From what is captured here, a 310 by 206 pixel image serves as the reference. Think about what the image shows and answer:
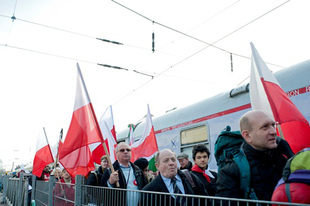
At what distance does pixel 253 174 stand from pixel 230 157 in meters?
0.26

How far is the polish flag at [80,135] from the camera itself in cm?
461

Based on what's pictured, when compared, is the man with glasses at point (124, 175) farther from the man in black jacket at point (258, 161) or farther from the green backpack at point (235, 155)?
the man in black jacket at point (258, 161)

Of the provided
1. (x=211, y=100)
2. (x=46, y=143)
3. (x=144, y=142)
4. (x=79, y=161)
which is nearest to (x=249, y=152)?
(x=79, y=161)

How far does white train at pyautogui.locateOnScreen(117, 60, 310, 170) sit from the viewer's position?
487 cm

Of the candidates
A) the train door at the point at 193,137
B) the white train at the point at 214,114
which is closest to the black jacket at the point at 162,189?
the white train at the point at 214,114

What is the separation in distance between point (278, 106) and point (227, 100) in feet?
7.63

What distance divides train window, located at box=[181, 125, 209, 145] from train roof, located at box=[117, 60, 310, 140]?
0.28 metres

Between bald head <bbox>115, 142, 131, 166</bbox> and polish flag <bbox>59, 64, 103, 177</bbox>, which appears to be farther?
polish flag <bbox>59, 64, 103, 177</bbox>

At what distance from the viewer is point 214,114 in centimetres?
636

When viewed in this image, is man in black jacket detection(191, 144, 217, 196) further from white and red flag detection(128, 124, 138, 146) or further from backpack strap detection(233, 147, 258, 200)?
white and red flag detection(128, 124, 138, 146)

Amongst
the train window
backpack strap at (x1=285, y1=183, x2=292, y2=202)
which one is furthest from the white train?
backpack strap at (x1=285, y1=183, x2=292, y2=202)

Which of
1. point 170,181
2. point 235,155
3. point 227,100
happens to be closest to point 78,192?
point 170,181

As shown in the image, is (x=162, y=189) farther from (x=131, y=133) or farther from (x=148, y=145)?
(x=131, y=133)

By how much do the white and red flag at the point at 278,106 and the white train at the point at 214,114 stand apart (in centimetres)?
95
